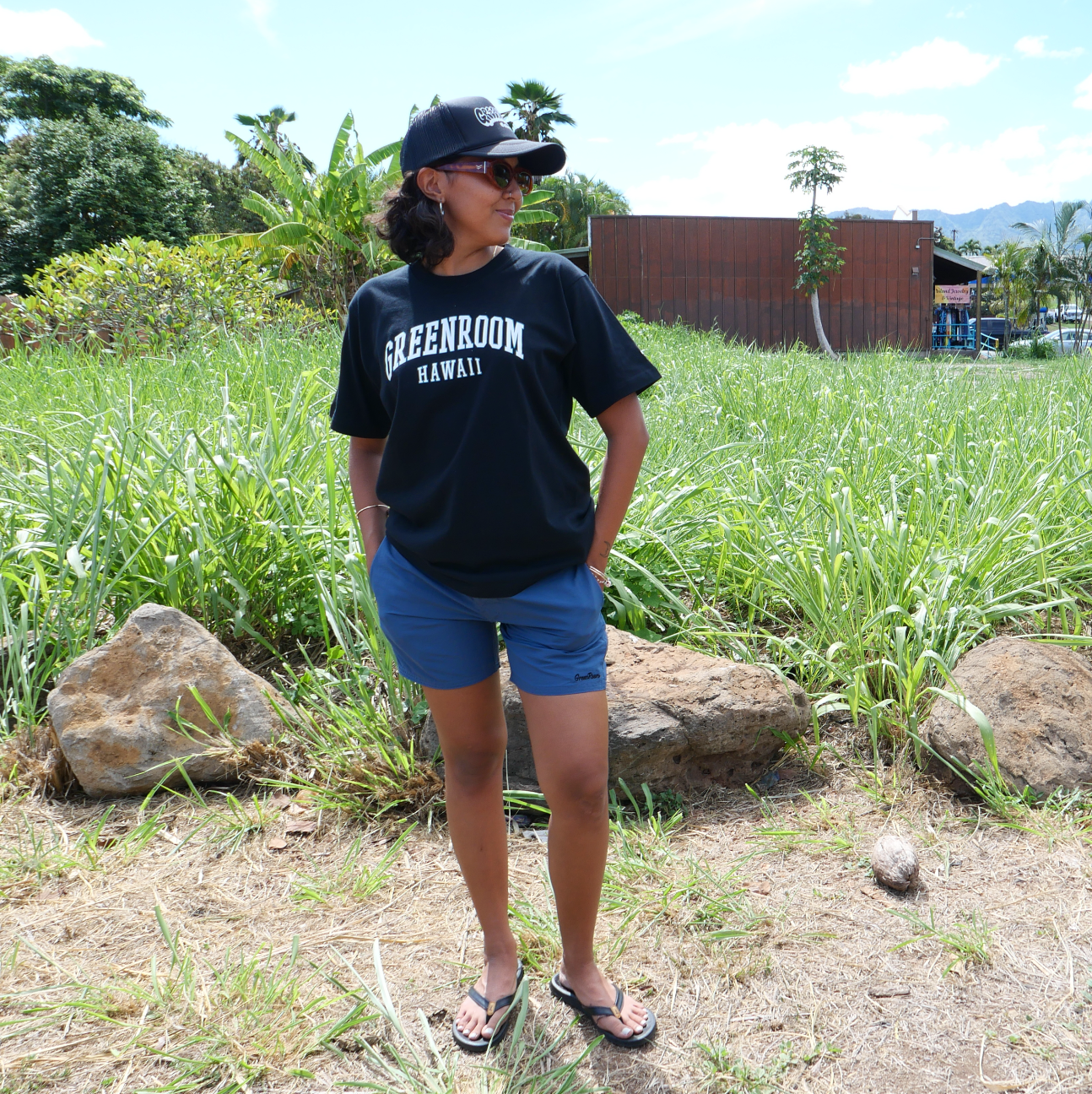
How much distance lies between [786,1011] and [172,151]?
1382 inches

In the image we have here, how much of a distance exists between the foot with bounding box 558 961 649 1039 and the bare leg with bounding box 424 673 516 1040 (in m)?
0.15

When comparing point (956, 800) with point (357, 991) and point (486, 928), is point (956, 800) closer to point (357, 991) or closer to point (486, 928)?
point (486, 928)

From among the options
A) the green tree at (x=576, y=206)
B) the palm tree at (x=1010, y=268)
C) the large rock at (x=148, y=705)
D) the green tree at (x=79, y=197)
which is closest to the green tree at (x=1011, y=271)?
the palm tree at (x=1010, y=268)

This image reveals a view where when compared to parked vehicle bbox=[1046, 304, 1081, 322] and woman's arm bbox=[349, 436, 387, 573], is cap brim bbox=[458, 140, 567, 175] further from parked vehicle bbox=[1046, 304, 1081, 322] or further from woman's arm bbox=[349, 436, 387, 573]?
parked vehicle bbox=[1046, 304, 1081, 322]

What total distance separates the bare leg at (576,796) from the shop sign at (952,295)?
118ft

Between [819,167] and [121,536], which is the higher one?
[819,167]

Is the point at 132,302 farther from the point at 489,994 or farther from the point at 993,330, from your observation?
the point at 993,330

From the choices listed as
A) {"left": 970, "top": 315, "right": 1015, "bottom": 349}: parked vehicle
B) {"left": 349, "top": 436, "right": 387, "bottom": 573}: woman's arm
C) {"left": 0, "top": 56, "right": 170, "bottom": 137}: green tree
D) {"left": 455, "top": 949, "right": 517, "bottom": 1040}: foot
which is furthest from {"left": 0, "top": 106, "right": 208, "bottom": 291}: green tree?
{"left": 970, "top": 315, "right": 1015, "bottom": 349}: parked vehicle

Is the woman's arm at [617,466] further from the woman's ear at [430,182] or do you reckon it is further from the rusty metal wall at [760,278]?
the rusty metal wall at [760,278]

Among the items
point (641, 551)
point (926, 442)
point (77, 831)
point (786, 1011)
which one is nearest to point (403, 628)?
point (786, 1011)

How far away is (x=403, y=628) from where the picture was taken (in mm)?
1645

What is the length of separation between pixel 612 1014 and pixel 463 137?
67.9 inches

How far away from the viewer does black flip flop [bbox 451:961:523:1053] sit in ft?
5.64

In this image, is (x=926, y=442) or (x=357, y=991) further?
(x=926, y=442)
